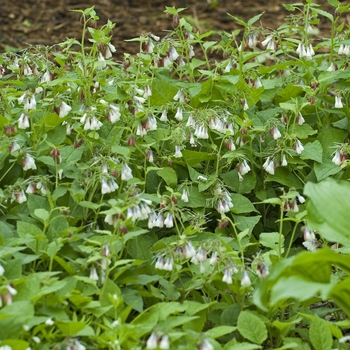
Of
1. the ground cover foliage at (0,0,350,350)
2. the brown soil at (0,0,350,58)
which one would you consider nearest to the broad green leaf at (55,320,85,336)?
the ground cover foliage at (0,0,350,350)

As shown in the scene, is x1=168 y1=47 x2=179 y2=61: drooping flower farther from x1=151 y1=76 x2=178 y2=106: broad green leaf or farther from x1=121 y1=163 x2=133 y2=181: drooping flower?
x1=121 y1=163 x2=133 y2=181: drooping flower

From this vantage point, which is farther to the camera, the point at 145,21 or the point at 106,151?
the point at 145,21

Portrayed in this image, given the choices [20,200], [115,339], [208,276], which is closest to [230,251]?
[208,276]

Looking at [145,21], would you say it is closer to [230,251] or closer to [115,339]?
[230,251]

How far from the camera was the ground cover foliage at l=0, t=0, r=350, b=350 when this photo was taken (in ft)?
10.7

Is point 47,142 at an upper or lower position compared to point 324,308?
upper

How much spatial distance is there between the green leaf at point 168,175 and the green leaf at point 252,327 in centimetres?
105

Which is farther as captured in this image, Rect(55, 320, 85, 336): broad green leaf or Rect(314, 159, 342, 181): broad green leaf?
Rect(314, 159, 342, 181): broad green leaf

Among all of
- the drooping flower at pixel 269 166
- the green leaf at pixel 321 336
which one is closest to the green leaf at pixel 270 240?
the drooping flower at pixel 269 166

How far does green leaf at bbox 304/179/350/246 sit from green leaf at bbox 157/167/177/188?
0.98 metres

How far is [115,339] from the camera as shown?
308cm

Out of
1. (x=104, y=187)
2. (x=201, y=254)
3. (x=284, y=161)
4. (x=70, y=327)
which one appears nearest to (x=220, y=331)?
(x=201, y=254)

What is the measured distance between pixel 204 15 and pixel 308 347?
22.9 ft

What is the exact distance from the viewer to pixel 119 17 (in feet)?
31.7
